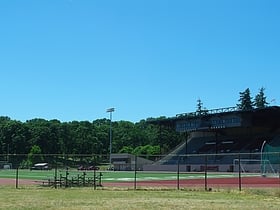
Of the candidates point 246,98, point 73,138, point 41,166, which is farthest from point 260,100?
point 41,166

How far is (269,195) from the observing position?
24.9m

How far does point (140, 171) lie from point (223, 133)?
25.8m

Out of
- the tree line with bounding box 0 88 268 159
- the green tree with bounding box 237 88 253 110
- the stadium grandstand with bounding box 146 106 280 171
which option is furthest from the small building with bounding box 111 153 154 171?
the green tree with bounding box 237 88 253 110

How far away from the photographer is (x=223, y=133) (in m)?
107

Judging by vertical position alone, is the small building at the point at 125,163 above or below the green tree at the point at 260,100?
below

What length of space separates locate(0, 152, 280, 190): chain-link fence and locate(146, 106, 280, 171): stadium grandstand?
383mm

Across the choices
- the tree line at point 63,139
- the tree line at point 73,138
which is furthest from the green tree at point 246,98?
the tree line at point 63,139

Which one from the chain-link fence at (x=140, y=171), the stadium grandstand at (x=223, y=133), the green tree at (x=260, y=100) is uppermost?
the green tree at (x=260, y=100)

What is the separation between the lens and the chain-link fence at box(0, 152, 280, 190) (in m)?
43.4

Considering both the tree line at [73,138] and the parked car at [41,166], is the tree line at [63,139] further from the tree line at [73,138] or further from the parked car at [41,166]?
the parked car at [41,166]

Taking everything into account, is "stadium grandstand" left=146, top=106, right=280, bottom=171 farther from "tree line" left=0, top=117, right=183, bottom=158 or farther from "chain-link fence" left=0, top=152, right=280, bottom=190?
"tree line" left=0, top=117, right=183, bottom=158

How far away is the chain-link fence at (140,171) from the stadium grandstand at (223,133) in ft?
1.26

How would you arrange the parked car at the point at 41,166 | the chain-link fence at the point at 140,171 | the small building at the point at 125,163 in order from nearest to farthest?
the chain-link fence at the point at 140,171
the parked car at the point at 41,166
the small building at the point at 125,163

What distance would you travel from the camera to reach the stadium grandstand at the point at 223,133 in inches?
3533
